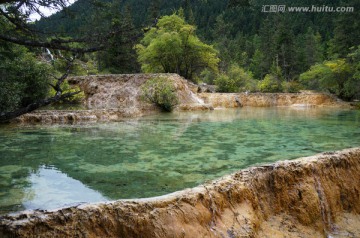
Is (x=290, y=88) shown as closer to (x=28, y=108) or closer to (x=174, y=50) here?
(x=174, y=50)

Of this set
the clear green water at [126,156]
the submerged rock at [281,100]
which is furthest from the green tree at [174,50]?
the clear green water at [126,156]

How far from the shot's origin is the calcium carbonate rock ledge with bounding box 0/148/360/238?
3.99 m

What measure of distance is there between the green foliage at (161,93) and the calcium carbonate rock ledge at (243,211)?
15356 millimetres

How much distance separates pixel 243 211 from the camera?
17.3ft

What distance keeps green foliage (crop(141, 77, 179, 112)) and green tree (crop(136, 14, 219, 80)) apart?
28.6 ft

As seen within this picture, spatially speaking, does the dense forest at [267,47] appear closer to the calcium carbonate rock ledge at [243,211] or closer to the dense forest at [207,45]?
the dense forest at [207,45]

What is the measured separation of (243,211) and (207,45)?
1169 inches

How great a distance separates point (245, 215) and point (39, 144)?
6.59 meters

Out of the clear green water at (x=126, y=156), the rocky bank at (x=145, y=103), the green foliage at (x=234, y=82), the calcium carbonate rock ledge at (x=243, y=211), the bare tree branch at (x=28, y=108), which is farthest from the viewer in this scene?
the green foliage at (x=234, y=82)

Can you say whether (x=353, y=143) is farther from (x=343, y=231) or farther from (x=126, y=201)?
(x=126, y=201)

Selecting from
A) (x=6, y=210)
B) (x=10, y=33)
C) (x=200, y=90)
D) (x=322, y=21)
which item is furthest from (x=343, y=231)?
(x=322, y=21)

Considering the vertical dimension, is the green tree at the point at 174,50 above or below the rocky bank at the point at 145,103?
above

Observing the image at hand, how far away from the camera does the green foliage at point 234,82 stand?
33688 mm

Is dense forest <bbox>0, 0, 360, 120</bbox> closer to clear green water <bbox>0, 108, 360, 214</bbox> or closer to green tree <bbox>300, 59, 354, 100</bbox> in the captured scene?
green tree <bbox>300, 59, 354, 100</bbox>
